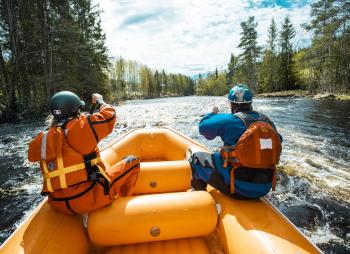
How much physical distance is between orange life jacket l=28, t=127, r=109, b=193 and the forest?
15.0 metres

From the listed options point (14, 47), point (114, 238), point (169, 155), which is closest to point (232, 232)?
point (114, 238)

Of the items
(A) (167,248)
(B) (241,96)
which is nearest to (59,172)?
(A) (167,248)

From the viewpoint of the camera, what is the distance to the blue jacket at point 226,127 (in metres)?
2.80

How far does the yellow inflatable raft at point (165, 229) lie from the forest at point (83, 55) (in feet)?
49.7

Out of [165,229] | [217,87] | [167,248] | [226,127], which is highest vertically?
[217,87]

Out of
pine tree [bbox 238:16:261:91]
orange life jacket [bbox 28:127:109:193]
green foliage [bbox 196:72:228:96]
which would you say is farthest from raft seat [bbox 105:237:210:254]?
green foliage [bbox 196:72:228:96]

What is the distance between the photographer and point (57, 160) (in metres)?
2.29

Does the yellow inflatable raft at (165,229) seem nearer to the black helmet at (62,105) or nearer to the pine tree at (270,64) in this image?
the black helmet at (62,105)

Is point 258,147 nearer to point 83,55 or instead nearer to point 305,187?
point 305,187

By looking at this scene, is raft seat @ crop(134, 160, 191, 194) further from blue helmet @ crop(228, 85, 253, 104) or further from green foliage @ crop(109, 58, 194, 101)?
green foliage @ crop(109, 58, 194, 101)

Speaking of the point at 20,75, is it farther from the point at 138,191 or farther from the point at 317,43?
the point at 317,43

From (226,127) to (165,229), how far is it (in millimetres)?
1219

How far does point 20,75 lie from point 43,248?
19.7 meters

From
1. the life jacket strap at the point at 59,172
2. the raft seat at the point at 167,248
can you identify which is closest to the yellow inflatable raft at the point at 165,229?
the raft seat at the point at 167,248
